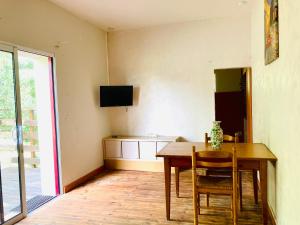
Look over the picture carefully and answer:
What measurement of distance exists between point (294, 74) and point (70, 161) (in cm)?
351

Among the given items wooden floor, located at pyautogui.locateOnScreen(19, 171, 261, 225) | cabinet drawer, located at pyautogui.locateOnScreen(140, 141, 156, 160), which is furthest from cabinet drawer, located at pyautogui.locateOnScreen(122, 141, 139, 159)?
wooden floor, located at pyautogui.locateOnScreen(19, 171, 261, 225)

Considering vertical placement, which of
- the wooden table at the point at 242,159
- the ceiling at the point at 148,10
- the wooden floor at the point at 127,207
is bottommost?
the wooden floor at the point at 127,207

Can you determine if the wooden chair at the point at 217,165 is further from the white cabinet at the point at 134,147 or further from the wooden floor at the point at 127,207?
the white cabinet at the point at 134,147

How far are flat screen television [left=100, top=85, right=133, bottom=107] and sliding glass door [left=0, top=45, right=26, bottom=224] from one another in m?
2.18

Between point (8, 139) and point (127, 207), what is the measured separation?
66.5 inches

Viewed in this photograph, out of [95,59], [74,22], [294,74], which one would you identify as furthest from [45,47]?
[294,74]

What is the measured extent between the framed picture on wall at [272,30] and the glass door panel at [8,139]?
284cm

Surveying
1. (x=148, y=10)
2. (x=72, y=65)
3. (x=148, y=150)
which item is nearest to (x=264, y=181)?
(x=148, y=150)

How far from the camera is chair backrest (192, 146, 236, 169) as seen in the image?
8.53 feet

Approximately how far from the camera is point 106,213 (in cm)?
335

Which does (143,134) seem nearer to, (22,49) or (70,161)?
(70,161)

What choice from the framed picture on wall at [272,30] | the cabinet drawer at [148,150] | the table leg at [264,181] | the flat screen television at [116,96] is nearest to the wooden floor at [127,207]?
the table leg at [264,181]

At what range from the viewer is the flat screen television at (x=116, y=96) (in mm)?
5297

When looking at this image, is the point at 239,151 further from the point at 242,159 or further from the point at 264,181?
the point at 264,181
